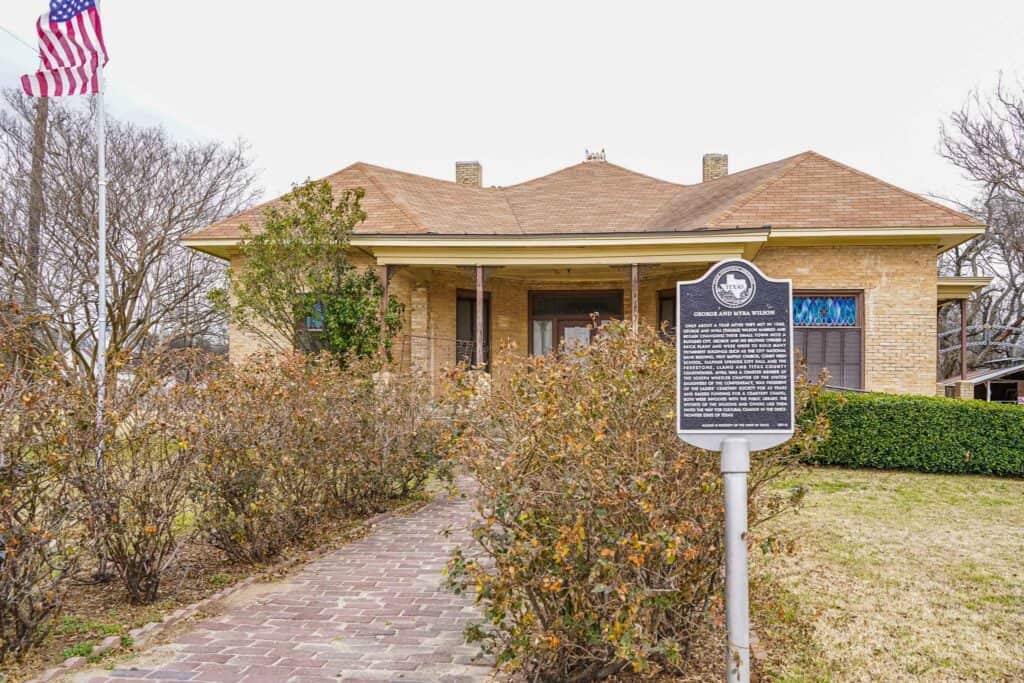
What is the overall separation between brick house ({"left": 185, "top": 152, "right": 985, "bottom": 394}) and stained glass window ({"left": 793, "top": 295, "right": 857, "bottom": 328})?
2 centimetres

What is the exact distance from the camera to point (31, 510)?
4.42 metres

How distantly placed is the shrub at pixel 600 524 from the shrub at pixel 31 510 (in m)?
2.48

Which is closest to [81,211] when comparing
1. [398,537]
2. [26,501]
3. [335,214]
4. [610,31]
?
[335,214]

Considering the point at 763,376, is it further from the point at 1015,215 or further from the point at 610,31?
the point at 1015,215

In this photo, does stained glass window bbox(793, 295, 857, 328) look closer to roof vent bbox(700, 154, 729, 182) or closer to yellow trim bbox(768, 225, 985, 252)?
yellow trim bbox(768, 225, 985, 252)

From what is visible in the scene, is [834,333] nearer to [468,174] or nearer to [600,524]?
[468,174]

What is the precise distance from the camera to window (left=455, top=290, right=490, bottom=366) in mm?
17078

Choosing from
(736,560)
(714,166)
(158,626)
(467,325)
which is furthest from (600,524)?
(714,166)

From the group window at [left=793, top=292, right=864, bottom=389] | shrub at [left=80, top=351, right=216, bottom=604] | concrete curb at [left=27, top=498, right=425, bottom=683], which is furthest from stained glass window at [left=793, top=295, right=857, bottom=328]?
shrub at [left=80, top=351, right=216, bottom=604]

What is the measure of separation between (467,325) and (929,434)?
9763 mm

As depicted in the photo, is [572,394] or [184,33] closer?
[572,394]

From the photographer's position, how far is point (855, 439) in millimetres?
11469

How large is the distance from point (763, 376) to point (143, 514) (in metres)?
4.24

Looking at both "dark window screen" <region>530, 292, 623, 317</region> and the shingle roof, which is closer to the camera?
the shingle roof
